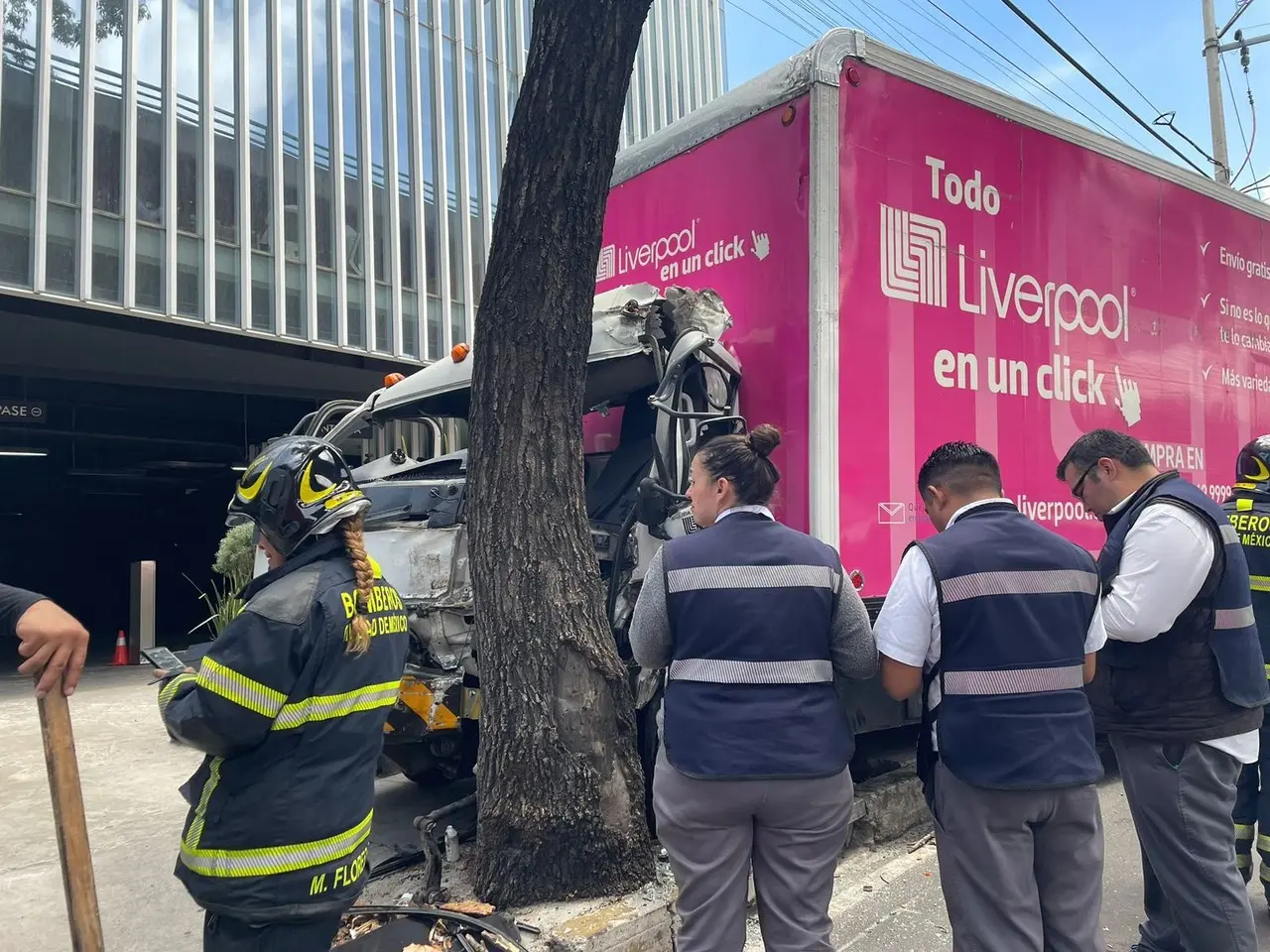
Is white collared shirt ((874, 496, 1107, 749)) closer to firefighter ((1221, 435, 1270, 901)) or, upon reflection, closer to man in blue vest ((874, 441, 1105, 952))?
man in blue vest ((874, 441, 1105, 952))

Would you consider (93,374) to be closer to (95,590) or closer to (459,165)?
(459,165)

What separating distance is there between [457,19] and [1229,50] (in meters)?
12.8

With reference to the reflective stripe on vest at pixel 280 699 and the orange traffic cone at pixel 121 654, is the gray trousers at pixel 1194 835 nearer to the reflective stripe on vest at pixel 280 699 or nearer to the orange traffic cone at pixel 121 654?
the reflective stripe on vest at pixel 280 699

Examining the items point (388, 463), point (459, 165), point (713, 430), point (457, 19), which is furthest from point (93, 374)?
point (713, 430)

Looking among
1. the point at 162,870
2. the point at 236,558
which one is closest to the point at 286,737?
the point at 162,870

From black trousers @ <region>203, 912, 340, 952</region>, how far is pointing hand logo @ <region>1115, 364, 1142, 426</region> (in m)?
4.98

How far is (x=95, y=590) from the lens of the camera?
23.0 metres

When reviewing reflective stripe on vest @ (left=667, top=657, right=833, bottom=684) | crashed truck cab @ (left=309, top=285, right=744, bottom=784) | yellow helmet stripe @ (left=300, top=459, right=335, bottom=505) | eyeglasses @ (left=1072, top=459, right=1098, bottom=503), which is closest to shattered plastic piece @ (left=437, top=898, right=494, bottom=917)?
crashed truck cab @ (left=309, top=285, right=744, bottom=784)

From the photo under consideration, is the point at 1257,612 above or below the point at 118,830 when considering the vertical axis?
above

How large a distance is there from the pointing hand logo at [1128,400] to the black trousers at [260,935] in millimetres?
4980

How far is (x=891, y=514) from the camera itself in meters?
4.27

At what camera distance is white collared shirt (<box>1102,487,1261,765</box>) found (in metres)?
2.91

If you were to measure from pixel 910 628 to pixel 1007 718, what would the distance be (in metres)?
0.33

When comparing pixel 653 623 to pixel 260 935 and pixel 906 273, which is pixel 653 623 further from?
pixel 906 273
